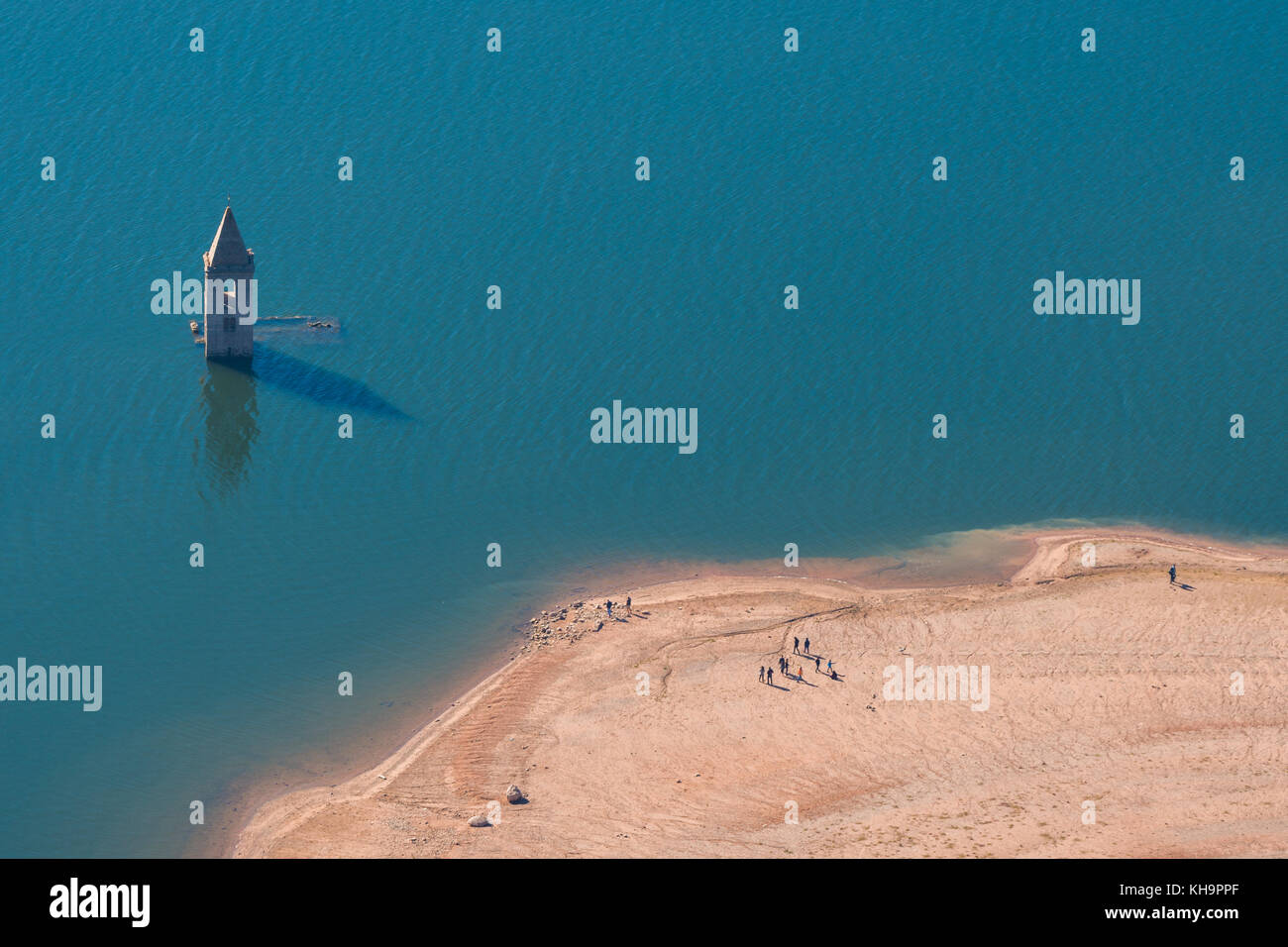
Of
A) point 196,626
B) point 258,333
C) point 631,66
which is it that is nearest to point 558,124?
point 631,66

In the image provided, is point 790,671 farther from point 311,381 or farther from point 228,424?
point 311,381

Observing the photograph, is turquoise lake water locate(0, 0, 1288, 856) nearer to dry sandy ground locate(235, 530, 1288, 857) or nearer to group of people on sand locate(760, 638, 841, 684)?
dry sandy ground locate(235, 530, 1288, 857)

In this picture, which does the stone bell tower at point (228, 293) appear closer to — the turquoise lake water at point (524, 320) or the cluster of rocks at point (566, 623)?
the turquoise lake water at point (524, 320)

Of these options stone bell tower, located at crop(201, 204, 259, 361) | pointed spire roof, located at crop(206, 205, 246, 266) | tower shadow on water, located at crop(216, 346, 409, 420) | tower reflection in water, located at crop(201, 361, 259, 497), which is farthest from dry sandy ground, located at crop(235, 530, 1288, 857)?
pointed spire roof, located at crop(206, 205, 246, 266)

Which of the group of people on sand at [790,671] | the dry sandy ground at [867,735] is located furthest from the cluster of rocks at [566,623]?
the group of people on sand at [790,671]

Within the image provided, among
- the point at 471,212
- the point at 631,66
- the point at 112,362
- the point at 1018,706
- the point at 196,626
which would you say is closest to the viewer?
the point at 1018,706
